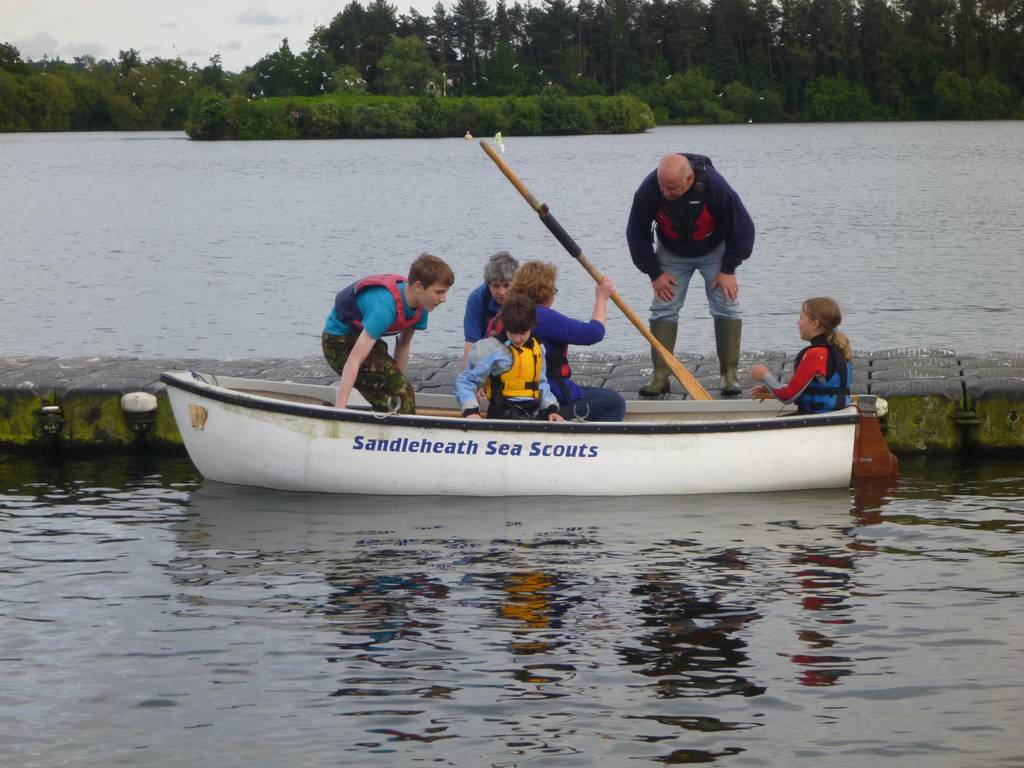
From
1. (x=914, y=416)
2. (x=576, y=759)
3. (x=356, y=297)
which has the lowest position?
(x=576, y=759)

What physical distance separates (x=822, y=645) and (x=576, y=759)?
175 cm

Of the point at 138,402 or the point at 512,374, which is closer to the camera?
the point at 512,374

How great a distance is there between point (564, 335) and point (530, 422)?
58cm

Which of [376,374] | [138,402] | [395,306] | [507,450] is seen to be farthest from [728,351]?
[138,402]

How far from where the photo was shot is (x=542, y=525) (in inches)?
371

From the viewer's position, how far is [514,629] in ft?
24.2

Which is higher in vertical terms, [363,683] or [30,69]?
[30,69]

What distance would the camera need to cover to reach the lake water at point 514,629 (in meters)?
6.11

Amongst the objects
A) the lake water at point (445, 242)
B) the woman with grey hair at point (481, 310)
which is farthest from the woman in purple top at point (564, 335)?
the lake water at point (445, 242)

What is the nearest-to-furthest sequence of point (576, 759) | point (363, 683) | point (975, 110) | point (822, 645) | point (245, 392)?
point (576, 759), point (363, 683), point (822, 645), point (245, 392), point (975, 110)

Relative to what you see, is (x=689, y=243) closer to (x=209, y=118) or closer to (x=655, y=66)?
(x=209, y=118)

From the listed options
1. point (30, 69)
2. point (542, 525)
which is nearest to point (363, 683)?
point (542, 525)

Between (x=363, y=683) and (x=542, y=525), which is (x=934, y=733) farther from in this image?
(x=542, y=525)

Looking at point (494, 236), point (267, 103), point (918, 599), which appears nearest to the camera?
point (918, 599)
